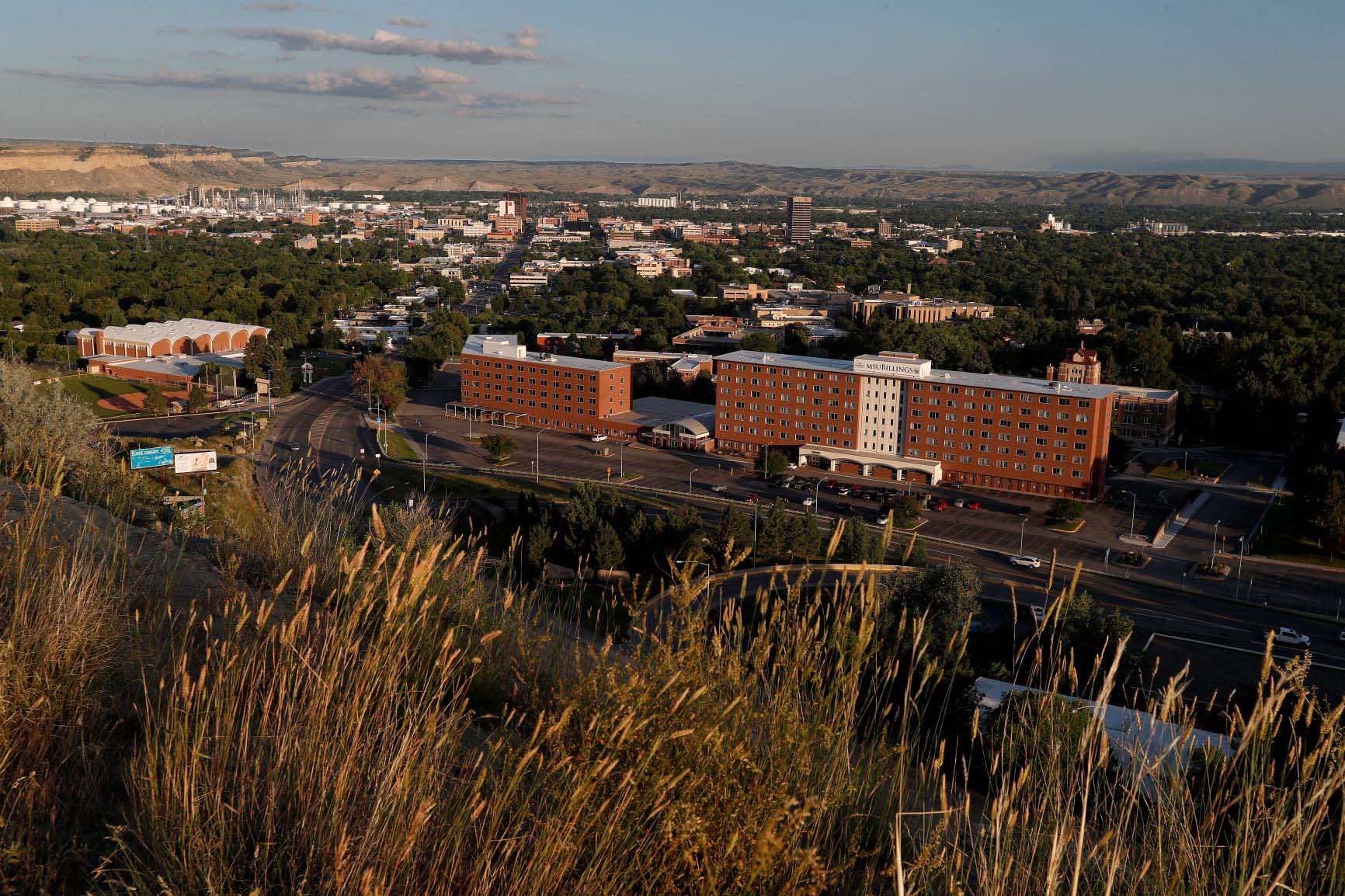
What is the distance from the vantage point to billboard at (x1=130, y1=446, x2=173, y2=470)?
40.9 feet

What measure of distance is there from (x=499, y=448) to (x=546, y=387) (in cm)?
333

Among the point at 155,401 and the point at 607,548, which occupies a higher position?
the point at 607,548

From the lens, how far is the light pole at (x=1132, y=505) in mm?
13773

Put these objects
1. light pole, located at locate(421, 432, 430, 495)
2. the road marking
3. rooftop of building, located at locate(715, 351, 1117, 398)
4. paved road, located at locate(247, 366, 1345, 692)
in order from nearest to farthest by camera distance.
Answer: the road marking
paved road, located at locate(247, 366, 1345, 692)
light pole, located at locate(421, 432, 430, 495)
rooftop of building, located at locate(715, 351, 1117, 398)

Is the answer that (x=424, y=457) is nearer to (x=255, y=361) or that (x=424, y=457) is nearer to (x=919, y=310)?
(x=255, y=361)

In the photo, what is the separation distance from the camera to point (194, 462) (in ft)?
42.6

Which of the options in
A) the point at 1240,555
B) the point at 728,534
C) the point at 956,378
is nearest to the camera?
the point at 728,534

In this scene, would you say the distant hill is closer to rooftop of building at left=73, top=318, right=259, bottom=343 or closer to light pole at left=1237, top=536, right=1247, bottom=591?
rooftop of building at left=73, top=318, right=259, bottom=343

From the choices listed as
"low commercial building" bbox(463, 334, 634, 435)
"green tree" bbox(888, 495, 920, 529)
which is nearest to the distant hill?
"low commercial building" bbox(463, 334, 634, 435)

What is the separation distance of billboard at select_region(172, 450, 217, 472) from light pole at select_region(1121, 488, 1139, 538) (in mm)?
11465

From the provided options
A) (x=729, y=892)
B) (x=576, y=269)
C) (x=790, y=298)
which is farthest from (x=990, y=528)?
(x=576, y=269)

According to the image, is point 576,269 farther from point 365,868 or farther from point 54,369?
point 365,868

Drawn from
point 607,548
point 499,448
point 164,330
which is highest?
point 164,330

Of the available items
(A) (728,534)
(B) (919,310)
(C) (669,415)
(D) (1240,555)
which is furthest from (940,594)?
(B) (919,310)
